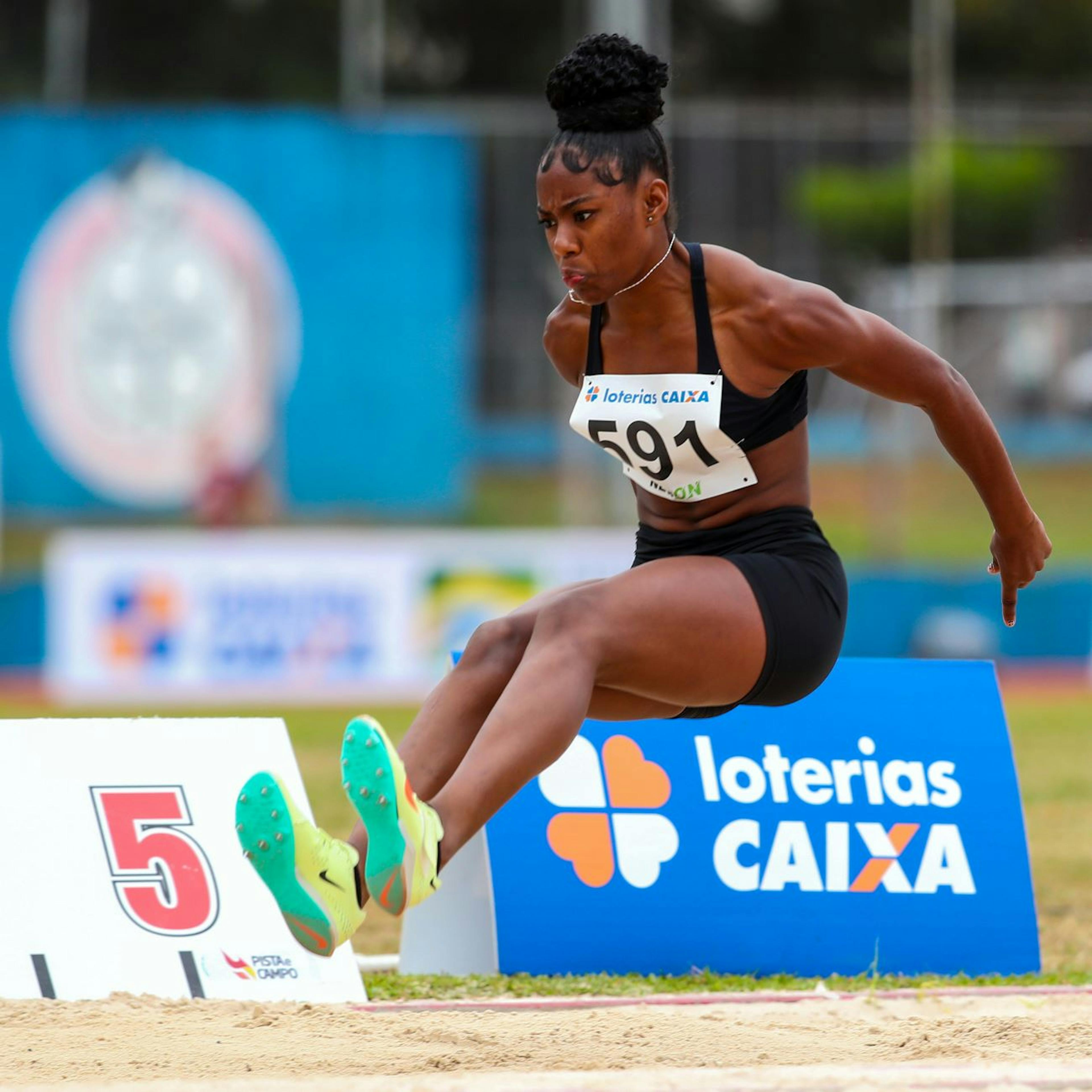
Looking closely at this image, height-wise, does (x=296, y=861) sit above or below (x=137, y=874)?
above

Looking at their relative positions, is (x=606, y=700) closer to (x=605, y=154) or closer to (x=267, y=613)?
(x=605, y=154)

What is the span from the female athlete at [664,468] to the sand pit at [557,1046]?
58cm

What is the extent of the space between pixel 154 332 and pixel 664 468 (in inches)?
533

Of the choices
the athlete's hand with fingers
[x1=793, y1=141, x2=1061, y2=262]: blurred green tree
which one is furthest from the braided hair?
[x1=793, y1=141, x2=1061, y2=262]: blurred green tree

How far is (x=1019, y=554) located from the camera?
13.6 ft

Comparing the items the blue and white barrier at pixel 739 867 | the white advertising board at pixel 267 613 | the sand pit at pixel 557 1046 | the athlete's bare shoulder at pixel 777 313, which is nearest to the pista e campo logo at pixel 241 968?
the sand pit at pixel 557 1046

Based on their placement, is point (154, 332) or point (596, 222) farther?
point (154, 332)

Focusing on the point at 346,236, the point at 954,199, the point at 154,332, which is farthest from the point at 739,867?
the point at 954,199

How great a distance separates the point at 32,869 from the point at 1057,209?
17.9m

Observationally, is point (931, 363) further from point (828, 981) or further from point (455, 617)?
point (455, 617)

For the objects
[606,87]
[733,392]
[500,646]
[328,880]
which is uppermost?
[606,87]

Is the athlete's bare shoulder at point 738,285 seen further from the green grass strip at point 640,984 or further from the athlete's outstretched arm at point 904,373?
the green grass strip at point 640,984

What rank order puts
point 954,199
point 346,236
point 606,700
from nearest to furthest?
point 606,700
point 346,236
point 954,199

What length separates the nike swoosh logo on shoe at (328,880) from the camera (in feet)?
10.7
